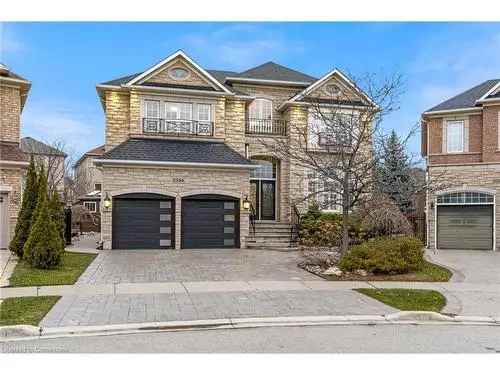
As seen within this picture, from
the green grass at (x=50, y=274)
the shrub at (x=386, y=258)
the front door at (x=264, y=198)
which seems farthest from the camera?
the front door at (x=264, y=198)

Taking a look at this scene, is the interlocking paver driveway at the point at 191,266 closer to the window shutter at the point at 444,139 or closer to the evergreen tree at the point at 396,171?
the evergreen tree at the point at 396,171

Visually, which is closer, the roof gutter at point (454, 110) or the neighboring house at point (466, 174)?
the neighboring house at point (466, 174)

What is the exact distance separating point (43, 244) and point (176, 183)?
7.28 metres

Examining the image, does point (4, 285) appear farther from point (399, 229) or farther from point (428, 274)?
point (399, 229)

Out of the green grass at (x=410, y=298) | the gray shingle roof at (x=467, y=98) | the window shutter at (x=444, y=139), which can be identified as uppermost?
the gray shingle roof at (x=467, y=98)

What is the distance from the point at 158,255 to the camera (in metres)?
17.5

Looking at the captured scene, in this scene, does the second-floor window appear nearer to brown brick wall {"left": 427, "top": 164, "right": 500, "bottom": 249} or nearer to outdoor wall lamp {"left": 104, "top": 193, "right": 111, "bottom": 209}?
outdoor wall lamp {"left": 104, "top": 193, "right": 111, "bottom": 209}

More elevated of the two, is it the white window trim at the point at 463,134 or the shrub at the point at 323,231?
the white window trim at the point at 463,134

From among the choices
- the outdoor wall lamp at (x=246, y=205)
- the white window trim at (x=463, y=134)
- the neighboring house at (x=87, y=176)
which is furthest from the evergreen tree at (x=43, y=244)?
the neighboring house at (x=87, y=176)

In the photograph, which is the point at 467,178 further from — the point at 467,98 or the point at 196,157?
the point at 196,157

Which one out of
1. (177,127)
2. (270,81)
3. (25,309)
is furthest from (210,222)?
(25,309)

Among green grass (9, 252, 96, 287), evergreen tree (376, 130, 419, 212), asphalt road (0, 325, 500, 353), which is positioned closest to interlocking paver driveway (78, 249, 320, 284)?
green grass (9, 252, 96, 287)

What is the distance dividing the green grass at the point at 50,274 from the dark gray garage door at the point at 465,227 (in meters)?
15.6

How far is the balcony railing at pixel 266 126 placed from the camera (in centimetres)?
2416
